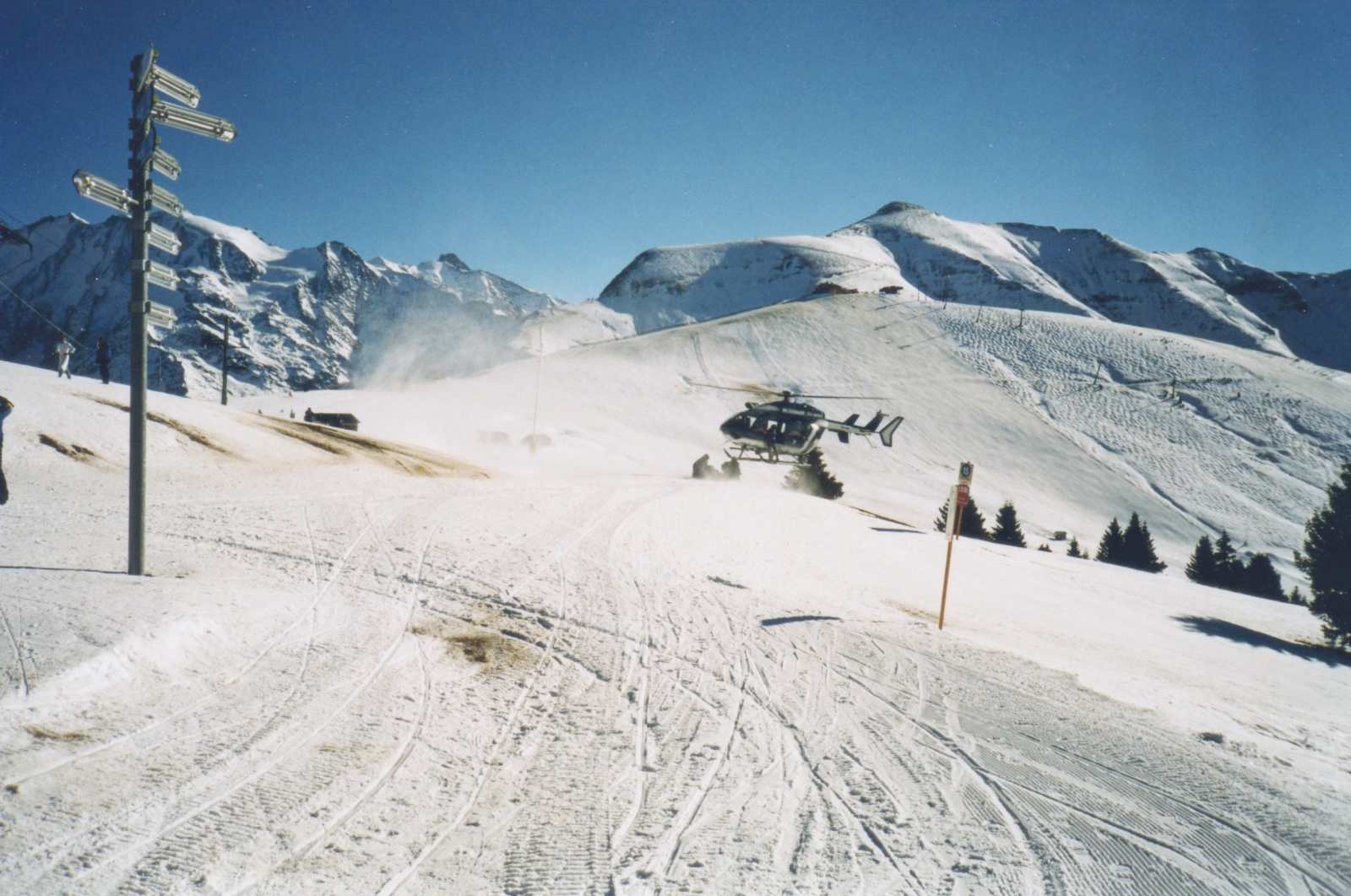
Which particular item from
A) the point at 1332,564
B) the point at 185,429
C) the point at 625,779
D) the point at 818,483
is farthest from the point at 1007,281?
the point at 625,779

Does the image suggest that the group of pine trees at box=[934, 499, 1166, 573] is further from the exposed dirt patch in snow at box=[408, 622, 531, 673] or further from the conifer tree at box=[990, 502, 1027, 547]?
the exposed dirt patch in snow at box=[408, 622, 531, 673]

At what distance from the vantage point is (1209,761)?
5637 millimetres

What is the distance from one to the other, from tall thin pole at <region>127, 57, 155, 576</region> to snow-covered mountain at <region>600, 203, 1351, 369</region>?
13343 centimetres

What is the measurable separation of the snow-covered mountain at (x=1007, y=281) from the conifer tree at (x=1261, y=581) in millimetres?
100878

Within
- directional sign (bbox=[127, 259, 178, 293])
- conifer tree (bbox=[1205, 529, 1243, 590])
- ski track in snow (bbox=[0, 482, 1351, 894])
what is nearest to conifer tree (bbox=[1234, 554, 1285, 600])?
conifer tree (bbox=[1205, 529, 1243, 590])

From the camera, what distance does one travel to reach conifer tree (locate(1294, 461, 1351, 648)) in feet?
71.8

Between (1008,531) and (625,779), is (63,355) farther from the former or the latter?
(1008,531)

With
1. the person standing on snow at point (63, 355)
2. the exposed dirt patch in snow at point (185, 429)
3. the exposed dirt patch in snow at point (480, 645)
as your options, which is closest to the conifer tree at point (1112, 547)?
the exposed dirt patch in snow at point (480, 645)

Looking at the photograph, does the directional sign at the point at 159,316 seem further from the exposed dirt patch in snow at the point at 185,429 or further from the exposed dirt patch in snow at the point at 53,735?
the exposed dirt patch in snow at the point at 185,429

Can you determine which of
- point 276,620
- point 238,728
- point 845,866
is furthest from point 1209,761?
point 276,620

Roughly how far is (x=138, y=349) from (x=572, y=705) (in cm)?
700

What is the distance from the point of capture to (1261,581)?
36.1m

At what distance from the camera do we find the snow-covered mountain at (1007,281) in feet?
485

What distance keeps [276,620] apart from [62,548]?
405 centimetres
